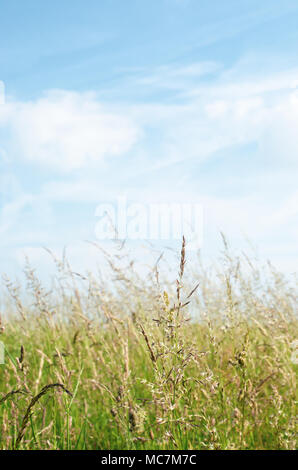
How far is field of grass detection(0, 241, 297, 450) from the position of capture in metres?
1.64

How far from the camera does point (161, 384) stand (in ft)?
5.21

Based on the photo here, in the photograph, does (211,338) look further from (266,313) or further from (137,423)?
(266,313)

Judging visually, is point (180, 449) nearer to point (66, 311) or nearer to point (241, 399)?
point (241, 399)

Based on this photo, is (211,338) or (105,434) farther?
(105,434)

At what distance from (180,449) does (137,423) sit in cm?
39

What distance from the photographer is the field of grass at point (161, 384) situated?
5.39 feet

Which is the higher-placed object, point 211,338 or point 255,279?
point 255,279

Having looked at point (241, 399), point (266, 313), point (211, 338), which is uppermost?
point (266, 313)

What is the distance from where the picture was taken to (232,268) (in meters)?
2.69
